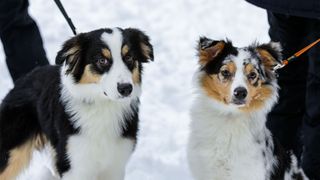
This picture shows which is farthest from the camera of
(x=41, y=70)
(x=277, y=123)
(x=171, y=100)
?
(x=171, y=100)

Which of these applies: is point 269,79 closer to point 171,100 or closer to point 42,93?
point 42,93

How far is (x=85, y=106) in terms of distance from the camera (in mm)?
4543

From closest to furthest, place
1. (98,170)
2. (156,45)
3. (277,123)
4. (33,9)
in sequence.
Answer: (98,170) < (277,123) < (156,45) < (33,9)

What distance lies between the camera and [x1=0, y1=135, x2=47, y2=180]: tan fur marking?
5.00 meters

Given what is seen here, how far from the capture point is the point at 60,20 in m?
8.80

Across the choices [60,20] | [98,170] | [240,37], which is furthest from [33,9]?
[98,170]

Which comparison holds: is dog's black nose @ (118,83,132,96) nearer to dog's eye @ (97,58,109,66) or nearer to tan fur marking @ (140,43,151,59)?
dog's eye @ (97,58,109,66)

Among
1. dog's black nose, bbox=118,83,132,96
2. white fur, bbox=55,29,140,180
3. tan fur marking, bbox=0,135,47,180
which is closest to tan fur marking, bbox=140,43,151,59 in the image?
white fur, bbox=55,29,140,180

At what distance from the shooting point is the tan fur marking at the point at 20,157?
5.00 metres

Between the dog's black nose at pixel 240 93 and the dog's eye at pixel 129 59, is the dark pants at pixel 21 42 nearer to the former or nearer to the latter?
the dog's eye at pixel 129 59

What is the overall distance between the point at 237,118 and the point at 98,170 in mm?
1160

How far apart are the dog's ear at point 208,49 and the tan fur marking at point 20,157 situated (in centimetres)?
152

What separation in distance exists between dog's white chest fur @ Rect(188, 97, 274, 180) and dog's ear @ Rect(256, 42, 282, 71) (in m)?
0.48

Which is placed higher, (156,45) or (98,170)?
(98,170)
